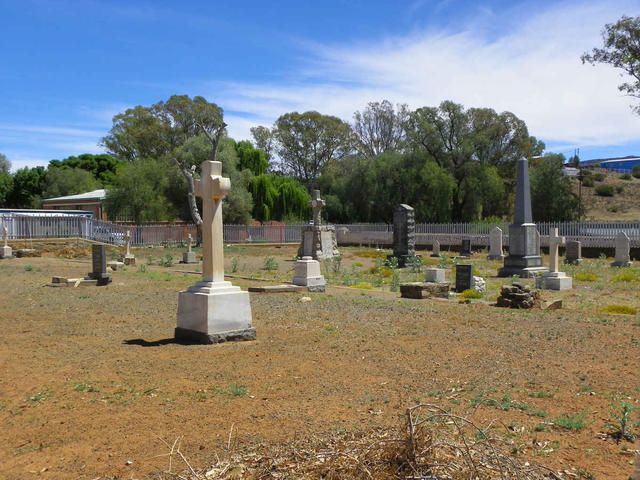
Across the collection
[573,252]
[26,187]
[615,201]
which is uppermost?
[26,187]

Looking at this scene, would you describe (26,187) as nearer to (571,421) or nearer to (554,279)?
(554,279)

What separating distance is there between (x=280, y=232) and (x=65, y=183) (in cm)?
3146

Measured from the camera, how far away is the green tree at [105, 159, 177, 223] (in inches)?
1847

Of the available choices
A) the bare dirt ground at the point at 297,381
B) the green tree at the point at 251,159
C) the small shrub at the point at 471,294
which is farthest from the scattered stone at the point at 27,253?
the green tree at the point at 251,159

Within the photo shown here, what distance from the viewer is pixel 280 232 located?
49.3 m

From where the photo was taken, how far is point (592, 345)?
834 centimetres

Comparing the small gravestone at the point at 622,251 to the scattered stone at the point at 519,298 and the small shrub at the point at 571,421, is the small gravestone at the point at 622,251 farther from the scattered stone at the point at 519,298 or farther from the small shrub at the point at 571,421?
the small shrub at the point at 571,421

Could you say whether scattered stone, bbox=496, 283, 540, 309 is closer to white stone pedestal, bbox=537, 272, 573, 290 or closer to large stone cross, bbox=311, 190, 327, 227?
white stone pedestal, bbox=537, 272, 573, 290

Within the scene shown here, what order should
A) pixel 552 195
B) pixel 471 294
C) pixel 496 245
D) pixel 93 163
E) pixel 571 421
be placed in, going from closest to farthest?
1. pixel 571 421
2. pixel 471 294
3. pixel 496 245
4. pixel 552 195
5. pixel 93 163

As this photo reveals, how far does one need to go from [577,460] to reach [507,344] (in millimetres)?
4115

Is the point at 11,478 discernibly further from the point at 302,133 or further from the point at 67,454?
the point at 302,133

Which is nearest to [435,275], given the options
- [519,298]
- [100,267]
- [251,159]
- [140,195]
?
[519,298]

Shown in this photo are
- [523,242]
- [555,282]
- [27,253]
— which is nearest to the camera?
[555,282]

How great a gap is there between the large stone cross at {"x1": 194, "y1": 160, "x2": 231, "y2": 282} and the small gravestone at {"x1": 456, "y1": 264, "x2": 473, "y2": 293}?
372 inches
